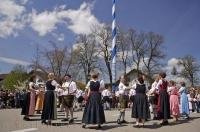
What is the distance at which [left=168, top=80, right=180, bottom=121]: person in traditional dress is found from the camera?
50.5 feet

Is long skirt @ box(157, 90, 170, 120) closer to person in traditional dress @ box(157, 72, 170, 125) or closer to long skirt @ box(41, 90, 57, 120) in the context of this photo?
person in traditional dress @ box(157, 72, 170, 125)

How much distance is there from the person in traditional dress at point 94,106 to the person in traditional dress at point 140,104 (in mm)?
1215

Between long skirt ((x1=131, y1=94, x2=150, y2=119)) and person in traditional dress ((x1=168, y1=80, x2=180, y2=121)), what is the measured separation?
8.44 feet

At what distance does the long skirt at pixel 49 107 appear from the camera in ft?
45.7

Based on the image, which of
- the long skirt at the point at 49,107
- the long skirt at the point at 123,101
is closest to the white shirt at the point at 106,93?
the long skirt at the point at 123,101

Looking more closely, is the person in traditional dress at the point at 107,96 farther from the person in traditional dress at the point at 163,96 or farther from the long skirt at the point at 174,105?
the person in traditional dress at the point at 163,96

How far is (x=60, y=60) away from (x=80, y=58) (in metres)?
5.05

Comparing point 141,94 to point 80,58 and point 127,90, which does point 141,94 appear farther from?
point 80,58

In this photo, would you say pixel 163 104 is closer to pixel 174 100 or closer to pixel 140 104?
pixel 140 104

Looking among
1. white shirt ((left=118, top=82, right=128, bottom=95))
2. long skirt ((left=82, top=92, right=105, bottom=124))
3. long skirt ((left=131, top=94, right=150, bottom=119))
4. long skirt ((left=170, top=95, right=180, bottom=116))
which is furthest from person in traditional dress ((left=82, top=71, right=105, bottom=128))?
long skirt ((left=170, top=95, right=180, bottom=116))

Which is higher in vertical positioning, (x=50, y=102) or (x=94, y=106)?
(x=50, y=102)

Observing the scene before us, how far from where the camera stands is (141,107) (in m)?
13.2

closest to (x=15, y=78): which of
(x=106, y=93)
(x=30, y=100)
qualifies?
(x=106, y=93)

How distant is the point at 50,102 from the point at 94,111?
205 cm
